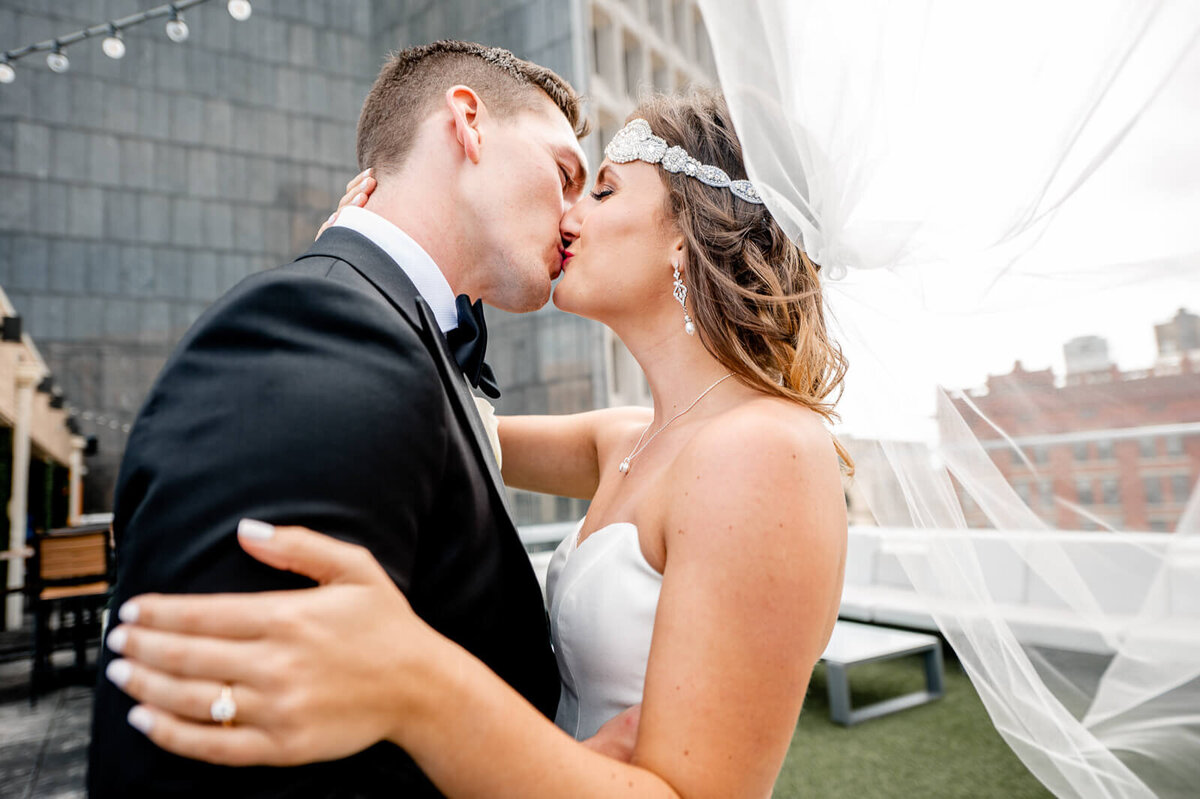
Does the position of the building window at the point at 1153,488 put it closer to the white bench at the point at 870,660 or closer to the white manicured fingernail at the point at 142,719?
the white manicured fingernail at the point at 142,719

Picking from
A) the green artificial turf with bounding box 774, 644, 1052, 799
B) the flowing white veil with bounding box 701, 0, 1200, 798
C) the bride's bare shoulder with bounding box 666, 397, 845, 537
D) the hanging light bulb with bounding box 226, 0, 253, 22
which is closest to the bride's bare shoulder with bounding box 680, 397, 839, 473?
the bride's bare shoulder with bounding box 666, 397, 845, 537

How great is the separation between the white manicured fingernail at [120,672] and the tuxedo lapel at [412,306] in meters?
0.51

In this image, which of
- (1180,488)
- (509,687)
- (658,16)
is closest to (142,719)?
(509,687)

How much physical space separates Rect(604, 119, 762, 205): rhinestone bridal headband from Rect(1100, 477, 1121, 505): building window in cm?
89

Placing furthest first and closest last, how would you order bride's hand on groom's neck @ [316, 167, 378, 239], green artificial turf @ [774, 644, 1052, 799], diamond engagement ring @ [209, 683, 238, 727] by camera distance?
1. green artificial turf @ [774, 644, 1052, 799]
2. bride's hand on groom's neck @ [316, 167, 378, 239]
3. diamond engagement ring @ [209, 683, 238, 727]

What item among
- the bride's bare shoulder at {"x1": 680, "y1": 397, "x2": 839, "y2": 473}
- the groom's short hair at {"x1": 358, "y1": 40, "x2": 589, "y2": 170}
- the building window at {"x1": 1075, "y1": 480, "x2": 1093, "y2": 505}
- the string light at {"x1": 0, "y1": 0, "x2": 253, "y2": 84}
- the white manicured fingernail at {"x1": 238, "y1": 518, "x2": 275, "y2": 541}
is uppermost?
the string light at {"x1": 0, "y1": 0, "x2": 253, "y2": 84}

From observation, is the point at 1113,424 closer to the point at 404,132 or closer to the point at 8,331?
the point at 404,132

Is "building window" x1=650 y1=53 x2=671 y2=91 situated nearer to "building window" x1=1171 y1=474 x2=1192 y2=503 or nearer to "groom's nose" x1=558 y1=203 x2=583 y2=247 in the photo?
"groom's nose" x1=558 y1=203 x2=583 y2=247

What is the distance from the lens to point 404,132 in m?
1.71

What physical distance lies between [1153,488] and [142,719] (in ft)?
4.37

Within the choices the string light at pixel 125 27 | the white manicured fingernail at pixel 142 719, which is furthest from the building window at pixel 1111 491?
the string light at pixel 125 27

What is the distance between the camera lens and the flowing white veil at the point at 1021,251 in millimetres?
1051

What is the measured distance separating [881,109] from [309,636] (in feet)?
3.71

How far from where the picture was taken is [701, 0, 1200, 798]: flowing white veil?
1.05m
